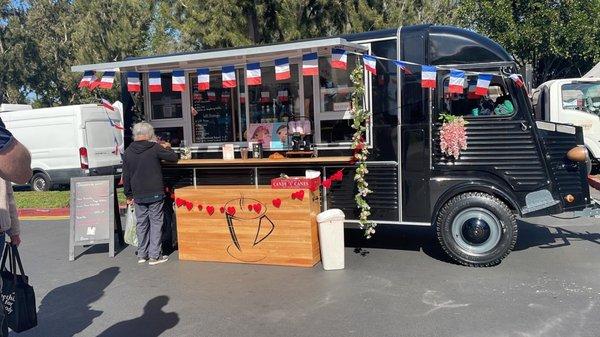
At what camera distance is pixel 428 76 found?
594cm

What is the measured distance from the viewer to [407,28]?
20.4ft

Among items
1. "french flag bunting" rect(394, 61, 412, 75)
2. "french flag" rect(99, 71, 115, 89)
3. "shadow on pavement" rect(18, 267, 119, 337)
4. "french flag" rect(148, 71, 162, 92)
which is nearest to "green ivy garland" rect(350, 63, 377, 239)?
"french flag bunting" rect(394, 61, 412, 75)

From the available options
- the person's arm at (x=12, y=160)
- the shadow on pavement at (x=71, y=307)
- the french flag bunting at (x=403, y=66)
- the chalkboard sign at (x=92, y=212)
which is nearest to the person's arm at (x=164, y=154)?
the chalkboard sign at (x=92, y=212)

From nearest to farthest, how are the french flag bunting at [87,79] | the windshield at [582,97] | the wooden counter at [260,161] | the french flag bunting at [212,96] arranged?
1. the wooden counter at [260,161]
2. the french flag bunting at [87,79]
3. the french flag bunting at [212,96]
4. the windshield at [582,97]

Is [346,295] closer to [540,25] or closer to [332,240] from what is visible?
[332,240]

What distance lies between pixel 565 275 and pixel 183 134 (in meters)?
5.50

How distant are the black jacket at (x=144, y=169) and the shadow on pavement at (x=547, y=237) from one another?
4.80 meters

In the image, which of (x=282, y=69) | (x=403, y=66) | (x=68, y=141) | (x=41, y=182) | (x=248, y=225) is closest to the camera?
(x=403, y=66)

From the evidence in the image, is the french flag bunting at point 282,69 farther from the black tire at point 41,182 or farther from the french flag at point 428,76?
the black tire at point 41,182

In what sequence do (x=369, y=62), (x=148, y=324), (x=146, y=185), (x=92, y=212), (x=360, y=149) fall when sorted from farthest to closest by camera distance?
(x=92, y=212) < (x=146, y=185) < (x=360, y=149) < (x=369, y=62) < (x=148, y=324)

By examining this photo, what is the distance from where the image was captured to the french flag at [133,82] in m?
7.65

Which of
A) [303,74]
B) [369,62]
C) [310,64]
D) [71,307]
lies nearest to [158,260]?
[71,307]

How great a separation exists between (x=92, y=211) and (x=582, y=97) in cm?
1071

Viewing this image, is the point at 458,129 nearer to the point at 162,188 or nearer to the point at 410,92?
the point at 410,92
